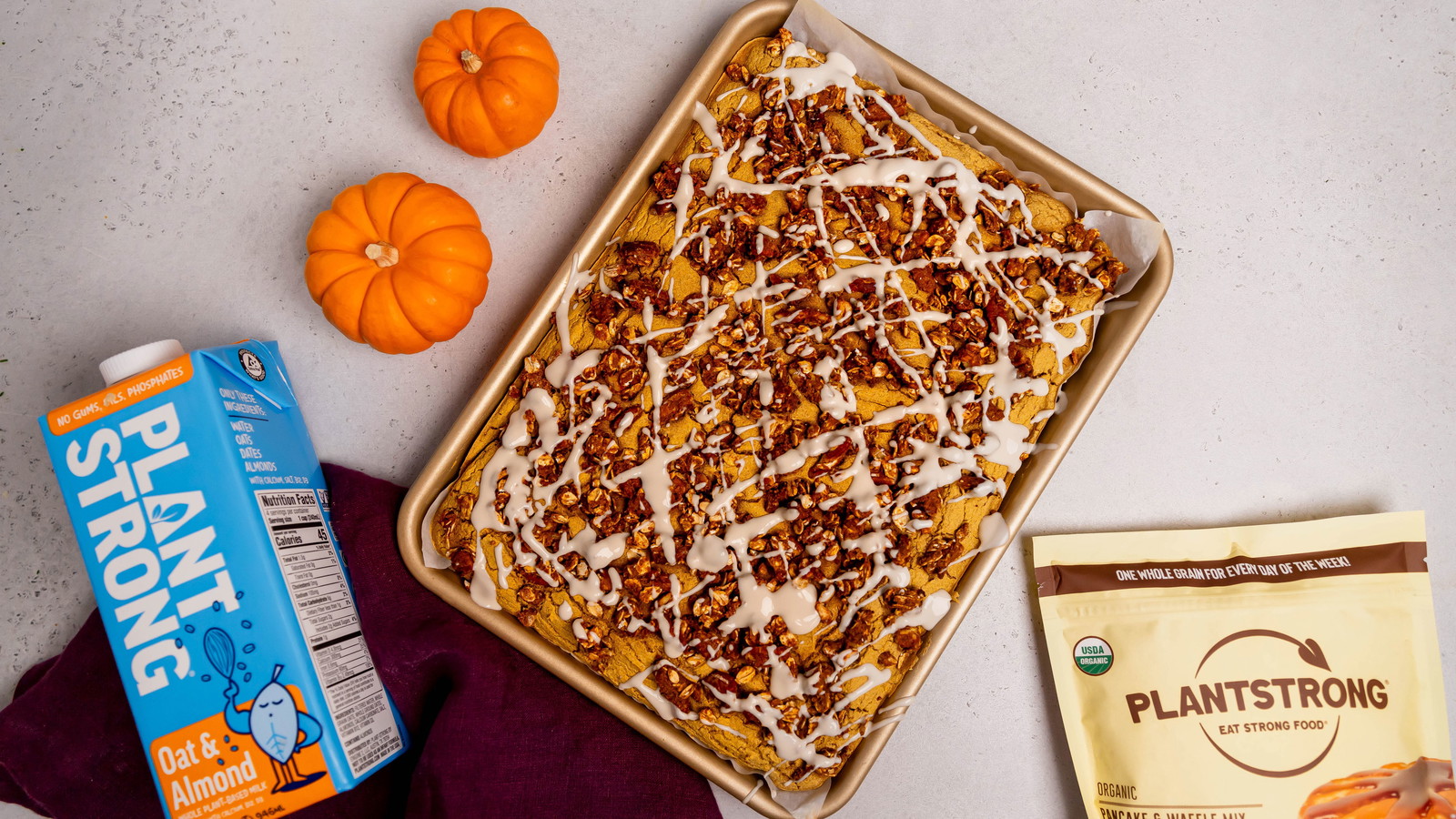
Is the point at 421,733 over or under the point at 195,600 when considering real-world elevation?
under

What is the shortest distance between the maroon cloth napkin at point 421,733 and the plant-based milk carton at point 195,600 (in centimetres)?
17

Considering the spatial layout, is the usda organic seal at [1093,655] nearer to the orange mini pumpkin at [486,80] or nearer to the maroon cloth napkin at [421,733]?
the maroon cloth napkin at [421,733]

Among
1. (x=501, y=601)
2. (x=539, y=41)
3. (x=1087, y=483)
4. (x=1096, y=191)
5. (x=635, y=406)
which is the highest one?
(x=539, y=41)

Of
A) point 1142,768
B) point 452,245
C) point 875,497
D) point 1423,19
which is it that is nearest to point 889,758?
point 1142,768

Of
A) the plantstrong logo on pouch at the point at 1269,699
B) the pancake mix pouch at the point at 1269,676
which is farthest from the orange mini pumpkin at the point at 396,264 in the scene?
the plantstrong logo on pouch at the point at 1269,699

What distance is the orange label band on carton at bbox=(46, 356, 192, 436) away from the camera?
87 cm

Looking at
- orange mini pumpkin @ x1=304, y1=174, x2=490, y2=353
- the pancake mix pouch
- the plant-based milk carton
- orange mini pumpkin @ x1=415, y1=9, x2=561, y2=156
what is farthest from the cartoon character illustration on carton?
the pancake mix pouch

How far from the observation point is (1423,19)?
3.94ft

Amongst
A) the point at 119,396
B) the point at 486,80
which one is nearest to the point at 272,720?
the point at 119,396

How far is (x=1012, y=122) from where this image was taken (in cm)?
118

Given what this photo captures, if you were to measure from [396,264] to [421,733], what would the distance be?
70cm

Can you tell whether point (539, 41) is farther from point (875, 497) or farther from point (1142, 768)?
point (1142, 768)

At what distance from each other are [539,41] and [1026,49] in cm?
76

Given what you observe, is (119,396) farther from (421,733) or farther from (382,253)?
(421,733)
